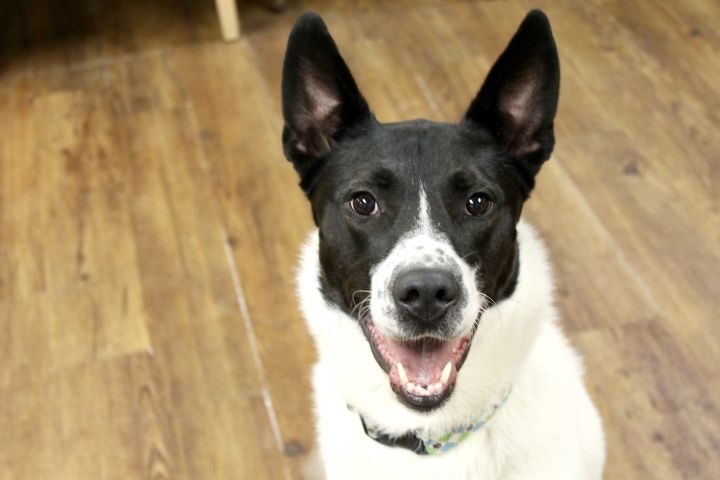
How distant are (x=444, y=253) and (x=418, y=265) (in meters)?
0.06

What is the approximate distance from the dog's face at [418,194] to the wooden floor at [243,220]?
2.64 feet

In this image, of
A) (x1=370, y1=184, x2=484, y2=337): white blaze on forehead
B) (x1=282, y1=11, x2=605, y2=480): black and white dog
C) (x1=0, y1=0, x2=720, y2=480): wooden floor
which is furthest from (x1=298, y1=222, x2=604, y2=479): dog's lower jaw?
(x1=0, y1=0, x2=720, y2=480): wooden floor

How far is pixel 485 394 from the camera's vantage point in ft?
5.08

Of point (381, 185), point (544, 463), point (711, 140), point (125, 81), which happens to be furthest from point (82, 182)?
point (711, 140)

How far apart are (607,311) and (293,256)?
987 millimetres

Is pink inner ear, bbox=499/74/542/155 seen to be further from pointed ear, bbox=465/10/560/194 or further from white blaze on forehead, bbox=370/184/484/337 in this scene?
white blaze on forehead, bbox=370/184/484/337

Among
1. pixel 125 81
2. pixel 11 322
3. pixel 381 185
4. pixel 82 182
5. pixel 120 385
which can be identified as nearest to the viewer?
pixel 381 185

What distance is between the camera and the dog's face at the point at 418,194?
1376 mm

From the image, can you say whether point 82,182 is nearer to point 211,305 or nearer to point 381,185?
point 211,305

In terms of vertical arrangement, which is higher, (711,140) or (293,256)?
(711,140)

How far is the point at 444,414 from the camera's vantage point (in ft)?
5.09

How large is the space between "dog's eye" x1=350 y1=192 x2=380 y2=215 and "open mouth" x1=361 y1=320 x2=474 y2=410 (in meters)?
0.21

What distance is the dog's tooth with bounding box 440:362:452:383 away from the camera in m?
1.43

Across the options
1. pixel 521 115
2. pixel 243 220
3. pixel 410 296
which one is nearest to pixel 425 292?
pixel 410 296
